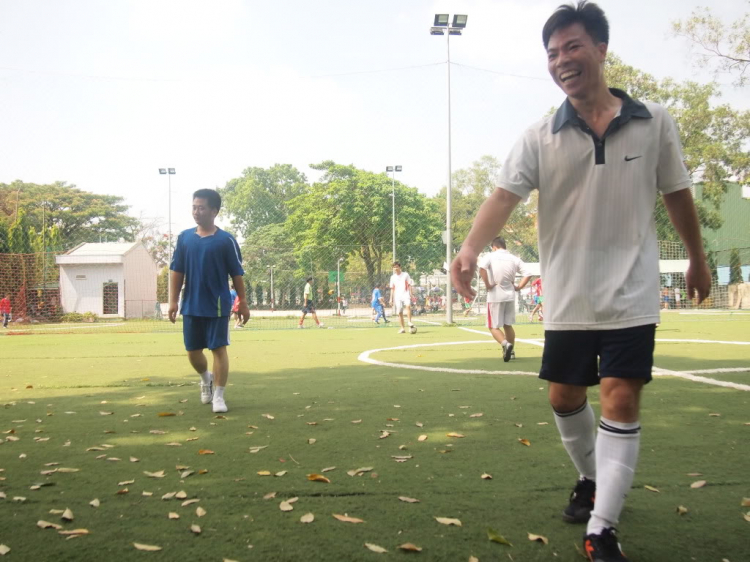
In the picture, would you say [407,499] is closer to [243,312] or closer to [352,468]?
[352,468]

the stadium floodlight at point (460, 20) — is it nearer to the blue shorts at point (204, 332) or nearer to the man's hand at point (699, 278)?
the blue shorts at point (204, 332)

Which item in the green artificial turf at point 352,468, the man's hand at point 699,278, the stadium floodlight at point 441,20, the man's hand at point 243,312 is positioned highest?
the stadium floodlight at point 441,20

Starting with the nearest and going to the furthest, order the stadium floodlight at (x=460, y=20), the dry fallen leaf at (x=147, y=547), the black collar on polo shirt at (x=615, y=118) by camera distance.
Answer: the dry fallen leaf at (x=147, y=547), the black collar on polo shirt at (x=615, y=118), the stadium floodlight at (x=460, y=20)

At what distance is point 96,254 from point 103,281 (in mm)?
2073

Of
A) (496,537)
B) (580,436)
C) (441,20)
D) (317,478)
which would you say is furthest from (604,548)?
(441,20)

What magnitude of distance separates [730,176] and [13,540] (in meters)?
42.8

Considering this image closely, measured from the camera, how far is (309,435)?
15.1 ft

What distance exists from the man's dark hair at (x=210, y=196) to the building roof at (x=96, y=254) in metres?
39.1

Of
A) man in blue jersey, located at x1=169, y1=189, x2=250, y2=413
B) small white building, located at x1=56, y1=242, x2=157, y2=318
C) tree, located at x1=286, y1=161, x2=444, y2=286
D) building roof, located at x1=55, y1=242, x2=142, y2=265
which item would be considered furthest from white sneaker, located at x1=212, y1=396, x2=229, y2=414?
building roof, located at x1=55, y1=242, x2=142, y2=265

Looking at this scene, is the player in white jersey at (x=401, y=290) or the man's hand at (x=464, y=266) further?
the player in white jersey at (x=401, y=290)

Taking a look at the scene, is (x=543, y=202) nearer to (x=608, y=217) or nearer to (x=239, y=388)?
(x=608, y=217)

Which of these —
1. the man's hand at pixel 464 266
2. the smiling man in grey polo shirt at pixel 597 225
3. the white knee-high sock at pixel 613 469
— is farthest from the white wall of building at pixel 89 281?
the white knee-high sock at pixel 613 469

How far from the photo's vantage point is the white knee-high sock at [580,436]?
290cm

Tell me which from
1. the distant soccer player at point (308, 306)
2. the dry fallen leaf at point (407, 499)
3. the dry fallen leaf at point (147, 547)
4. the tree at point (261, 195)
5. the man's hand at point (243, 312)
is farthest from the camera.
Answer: the tree at point (261, 195)
